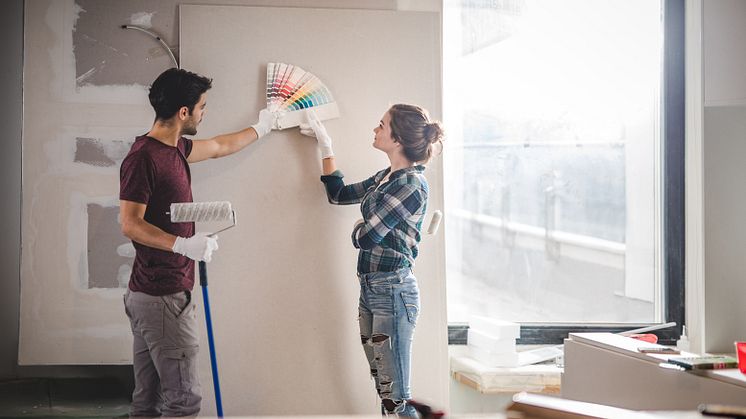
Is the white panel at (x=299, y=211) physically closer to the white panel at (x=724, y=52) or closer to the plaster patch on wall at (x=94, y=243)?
the plaster patch on wall at (x=94, y=243)

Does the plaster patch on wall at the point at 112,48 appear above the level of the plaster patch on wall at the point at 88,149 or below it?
above

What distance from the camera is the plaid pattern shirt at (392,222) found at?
306 centimetres

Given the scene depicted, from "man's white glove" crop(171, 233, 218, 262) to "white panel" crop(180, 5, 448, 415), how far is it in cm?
23

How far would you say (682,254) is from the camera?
3.82m

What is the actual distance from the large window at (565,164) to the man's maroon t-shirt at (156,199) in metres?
1.42

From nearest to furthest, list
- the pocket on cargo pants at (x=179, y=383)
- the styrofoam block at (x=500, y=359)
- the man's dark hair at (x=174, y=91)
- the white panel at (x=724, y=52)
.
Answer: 1. the pocket on cargo pants at (x=179, y=383)
2. the man's dark hair at (x=174, y=91)
3. the styrofoam block at (x=500, y=359)
4. the white panel at (x=724, y=52)

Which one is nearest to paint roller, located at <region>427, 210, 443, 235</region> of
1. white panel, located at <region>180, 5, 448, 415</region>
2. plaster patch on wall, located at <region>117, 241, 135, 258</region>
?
white panel, located at <region>180, 5, 448, 415</region>

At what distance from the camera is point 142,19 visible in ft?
10.9

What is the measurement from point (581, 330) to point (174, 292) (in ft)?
7.11

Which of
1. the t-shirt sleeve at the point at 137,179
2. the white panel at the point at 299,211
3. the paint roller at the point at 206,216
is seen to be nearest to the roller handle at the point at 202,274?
the paint roller at the point at 206,216

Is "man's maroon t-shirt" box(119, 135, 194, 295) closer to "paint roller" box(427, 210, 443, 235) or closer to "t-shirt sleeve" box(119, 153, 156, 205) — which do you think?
"t-shirt sleeve" box(119, 153, 156, 205)

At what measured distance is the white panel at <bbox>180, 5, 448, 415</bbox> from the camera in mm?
3320

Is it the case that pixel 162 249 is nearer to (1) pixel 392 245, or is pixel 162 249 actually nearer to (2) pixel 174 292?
(2) pixel 174 292

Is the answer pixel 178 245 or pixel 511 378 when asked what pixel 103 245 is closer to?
pixel 178 245
